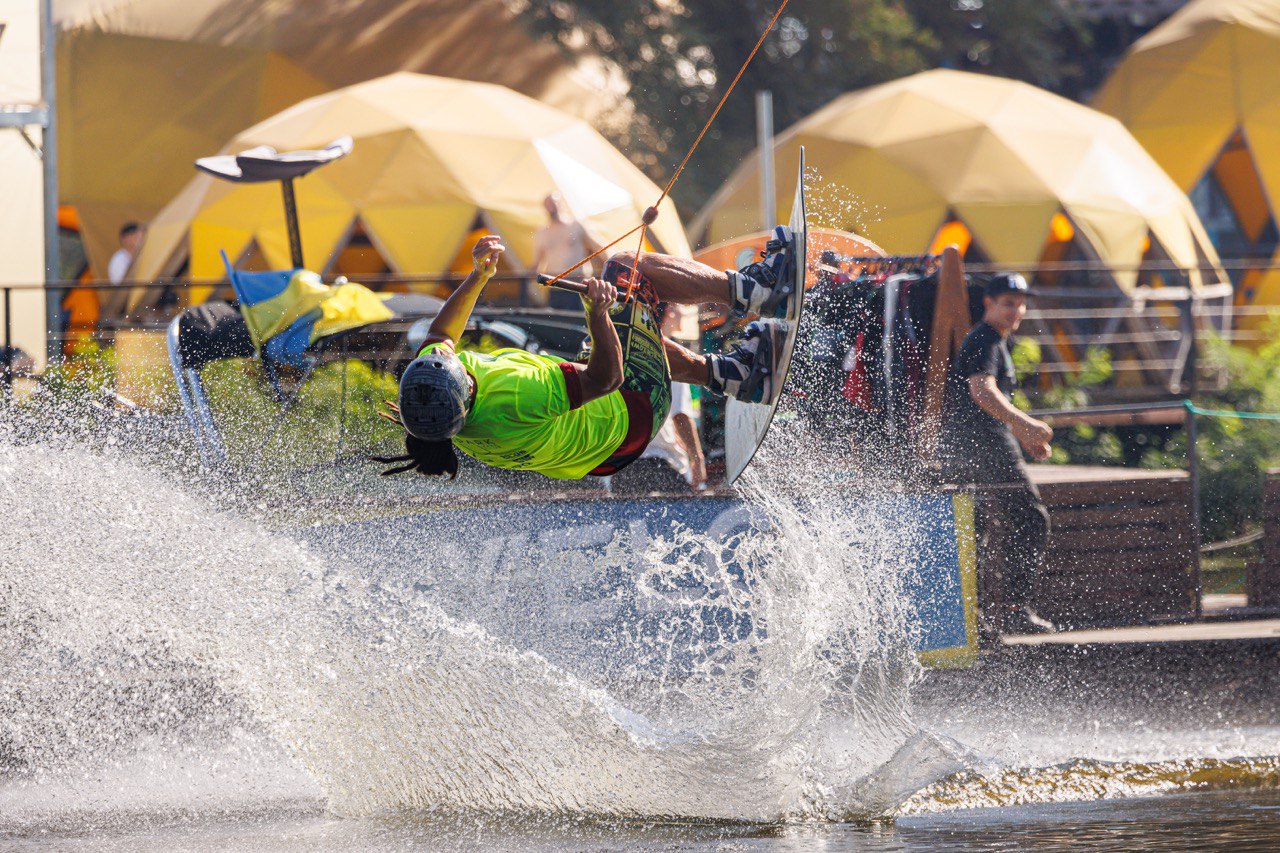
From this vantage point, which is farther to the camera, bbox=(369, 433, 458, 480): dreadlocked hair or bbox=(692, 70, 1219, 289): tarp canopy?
bbox=(692, 70, 1219, 289): tarp canopy

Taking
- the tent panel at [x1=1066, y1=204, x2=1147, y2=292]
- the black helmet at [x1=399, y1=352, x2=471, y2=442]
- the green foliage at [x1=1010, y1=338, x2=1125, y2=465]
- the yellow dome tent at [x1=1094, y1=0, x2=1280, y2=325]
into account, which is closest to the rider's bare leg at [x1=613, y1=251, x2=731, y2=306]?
the black helmet at [x1=399, y1=352, x2=471, y2=442]

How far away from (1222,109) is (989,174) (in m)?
4.31

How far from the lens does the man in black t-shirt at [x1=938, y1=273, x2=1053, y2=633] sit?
7.05 metres

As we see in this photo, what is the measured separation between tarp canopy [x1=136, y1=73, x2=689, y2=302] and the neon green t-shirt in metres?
9.32

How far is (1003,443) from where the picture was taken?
7.10m

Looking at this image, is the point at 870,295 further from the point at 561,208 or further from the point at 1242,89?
the point at 1242,89

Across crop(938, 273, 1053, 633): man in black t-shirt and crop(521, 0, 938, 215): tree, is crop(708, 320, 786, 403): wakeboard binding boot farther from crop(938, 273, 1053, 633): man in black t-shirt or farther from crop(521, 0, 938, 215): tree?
crop(521, 0, 938, 215): tree

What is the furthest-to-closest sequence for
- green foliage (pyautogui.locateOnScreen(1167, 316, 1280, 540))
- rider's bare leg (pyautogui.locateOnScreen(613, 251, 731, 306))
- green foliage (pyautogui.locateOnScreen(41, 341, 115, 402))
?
1. green foliage (pyautogui.locateOnScreen(1167, 316, 1280, 540))
2. green foliage (pyautogui.locateOnScreen(41, 341, 115, 402))
3. rider's bare leg (pyautogui.locateOnScreen(613, 251, 731, 306))

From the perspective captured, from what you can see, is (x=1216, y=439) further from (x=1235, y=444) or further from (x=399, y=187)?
(x=399, y=187)

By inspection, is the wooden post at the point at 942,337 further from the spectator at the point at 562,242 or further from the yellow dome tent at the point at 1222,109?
the yellow dome tent at the point at 1222,109

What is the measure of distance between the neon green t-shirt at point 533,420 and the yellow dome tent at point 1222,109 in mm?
13783

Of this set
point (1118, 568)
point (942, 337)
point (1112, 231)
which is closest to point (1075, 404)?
point (1118, 568)

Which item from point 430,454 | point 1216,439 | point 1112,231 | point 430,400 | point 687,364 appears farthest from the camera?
point 1112,231

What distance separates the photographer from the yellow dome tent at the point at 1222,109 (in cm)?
1805
